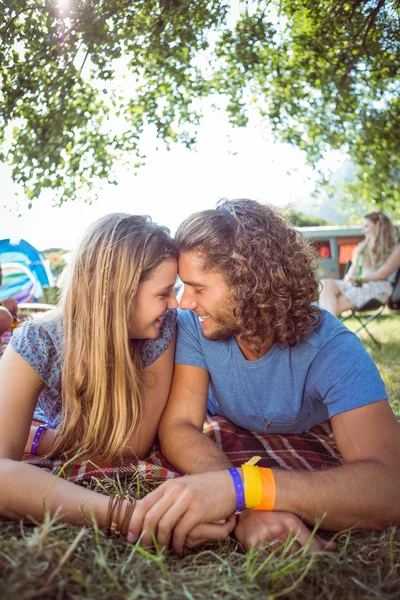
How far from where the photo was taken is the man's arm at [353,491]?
1.95 m

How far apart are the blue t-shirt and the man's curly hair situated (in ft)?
0.30

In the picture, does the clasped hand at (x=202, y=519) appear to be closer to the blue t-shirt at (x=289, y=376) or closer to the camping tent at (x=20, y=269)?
the blue t-shirt at (x=289, y=376)

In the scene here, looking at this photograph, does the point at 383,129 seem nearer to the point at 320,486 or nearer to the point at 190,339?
the point at 190,339

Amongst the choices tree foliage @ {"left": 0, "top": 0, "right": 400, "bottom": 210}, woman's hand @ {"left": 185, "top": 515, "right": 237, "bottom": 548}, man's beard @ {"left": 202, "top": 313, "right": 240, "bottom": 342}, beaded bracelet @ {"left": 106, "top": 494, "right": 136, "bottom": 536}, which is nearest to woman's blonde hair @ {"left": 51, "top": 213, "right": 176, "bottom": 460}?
man's beard @ {"left": 202, "top": 313, "right": 240, "bottom": 342}

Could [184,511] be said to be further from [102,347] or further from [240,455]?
[240,455]

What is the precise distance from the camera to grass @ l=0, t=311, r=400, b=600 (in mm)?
1352

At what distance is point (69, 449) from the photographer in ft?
8.43

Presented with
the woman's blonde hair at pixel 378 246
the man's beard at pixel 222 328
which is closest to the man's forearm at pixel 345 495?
the man's beard at pixel 222 328

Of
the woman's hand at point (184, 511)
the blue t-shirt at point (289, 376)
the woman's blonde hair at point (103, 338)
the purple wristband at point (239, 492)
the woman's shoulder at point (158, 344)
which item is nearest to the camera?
the woman's hand at point (184, 511)

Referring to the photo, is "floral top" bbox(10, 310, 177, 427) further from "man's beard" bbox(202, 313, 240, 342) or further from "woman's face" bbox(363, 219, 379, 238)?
"woman's face" bbox(363, 219, 379, 238)

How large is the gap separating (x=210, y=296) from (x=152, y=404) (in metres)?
0.57

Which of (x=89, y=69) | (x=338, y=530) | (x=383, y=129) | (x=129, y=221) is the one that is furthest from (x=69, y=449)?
(x=383, y=129)

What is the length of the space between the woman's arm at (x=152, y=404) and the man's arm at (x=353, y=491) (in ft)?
2.60

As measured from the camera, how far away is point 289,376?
8.39ft
